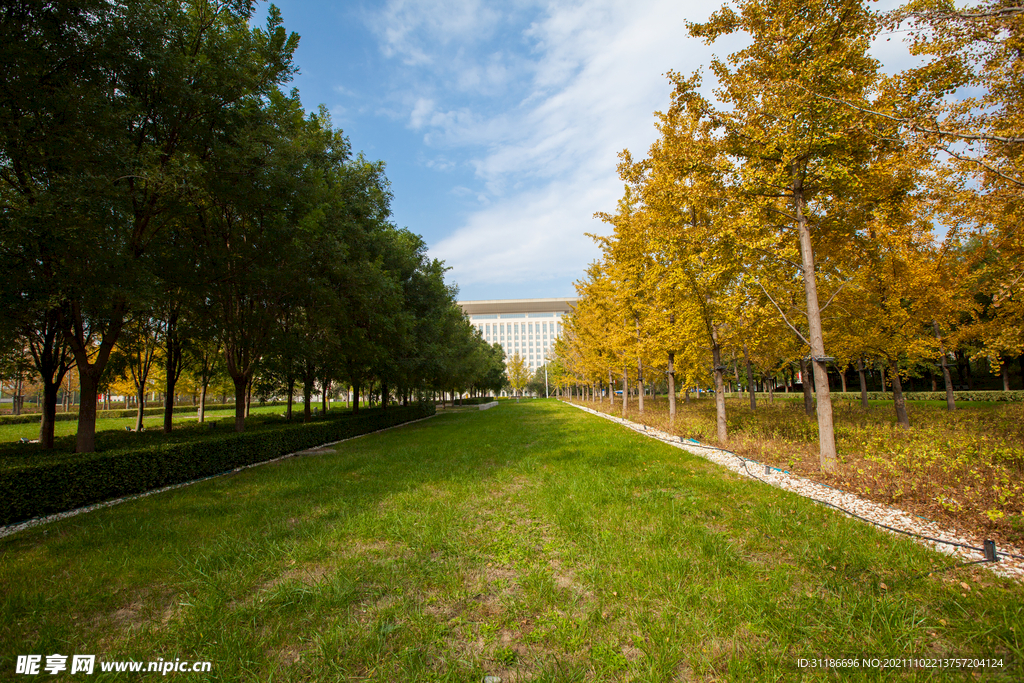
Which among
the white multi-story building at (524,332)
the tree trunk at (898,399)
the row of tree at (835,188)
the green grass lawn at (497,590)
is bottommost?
the green grass lawn at (497,590)

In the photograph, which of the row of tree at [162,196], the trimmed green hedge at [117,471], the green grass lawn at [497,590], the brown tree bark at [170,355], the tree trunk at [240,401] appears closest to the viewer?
the green grass lawn at [497,590]

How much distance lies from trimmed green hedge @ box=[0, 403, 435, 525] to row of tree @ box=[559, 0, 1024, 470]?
12.8 meters

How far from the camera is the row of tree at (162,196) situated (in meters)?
7.04

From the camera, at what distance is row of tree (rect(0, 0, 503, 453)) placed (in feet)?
23.1

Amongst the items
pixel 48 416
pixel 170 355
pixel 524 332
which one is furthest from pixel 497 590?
A: pixel 524 332

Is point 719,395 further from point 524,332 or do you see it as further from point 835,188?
point 524,332

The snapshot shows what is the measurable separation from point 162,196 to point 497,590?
33.7 ft

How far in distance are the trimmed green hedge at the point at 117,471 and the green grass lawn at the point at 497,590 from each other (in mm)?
1072

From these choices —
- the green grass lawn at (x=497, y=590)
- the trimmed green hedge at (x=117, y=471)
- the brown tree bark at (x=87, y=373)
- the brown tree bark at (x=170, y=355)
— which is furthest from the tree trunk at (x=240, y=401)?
the green grass lawn at (x=497, y=590)

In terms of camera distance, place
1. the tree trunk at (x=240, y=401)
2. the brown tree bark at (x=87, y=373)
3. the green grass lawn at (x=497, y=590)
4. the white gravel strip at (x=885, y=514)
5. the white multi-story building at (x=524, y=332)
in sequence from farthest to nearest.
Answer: the white multi-story building at (x=524, y=332) → the tree trunk at (x=240, y=401) → the brown tree bark at (x=87, y=373) → the white gravel strip at (x=885, y=514) → the green grass lawn at (x=497, y=590)

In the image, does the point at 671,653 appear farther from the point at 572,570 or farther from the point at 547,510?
the point at 547,510

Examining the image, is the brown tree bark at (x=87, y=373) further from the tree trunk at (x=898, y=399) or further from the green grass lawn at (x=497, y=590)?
the tree trunk at (x=898, y=399)

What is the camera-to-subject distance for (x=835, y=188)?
8273 mm

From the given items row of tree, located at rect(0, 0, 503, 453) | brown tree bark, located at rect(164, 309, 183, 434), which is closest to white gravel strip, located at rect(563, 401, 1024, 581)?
row of tree, located at rect(0, 0, 503, 453)
